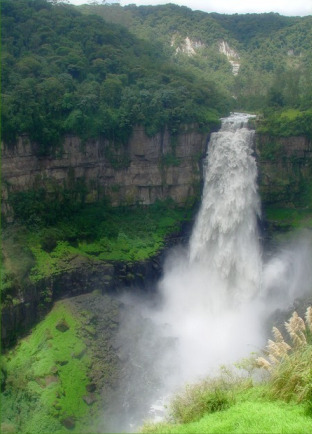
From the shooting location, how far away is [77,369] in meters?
20.8

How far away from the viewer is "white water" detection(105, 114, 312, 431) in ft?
72.0

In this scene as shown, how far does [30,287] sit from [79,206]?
653 centimetres

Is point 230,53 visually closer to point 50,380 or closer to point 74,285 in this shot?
point 74,285

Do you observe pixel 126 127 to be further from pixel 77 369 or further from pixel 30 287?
pixel 77 369

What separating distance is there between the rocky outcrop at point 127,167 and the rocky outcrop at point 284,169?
387 cm

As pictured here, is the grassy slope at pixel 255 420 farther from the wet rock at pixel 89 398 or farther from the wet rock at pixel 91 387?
the wet rock at pixel 91 387

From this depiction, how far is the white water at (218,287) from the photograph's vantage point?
864 inches

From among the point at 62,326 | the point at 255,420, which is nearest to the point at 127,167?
the point at 62,326

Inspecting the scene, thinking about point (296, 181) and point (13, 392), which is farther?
point (296, 181)

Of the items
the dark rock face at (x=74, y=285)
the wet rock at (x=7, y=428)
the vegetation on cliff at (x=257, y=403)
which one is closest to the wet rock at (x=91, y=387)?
the wet rock at (x=7, y=428)

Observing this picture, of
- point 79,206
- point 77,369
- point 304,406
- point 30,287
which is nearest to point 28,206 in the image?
point 79,206

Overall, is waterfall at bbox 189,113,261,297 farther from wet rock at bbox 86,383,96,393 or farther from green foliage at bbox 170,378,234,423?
green foliage at bbox 170,378,234,423

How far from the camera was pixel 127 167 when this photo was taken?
97.0 feet

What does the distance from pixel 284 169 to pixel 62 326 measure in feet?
54.5
